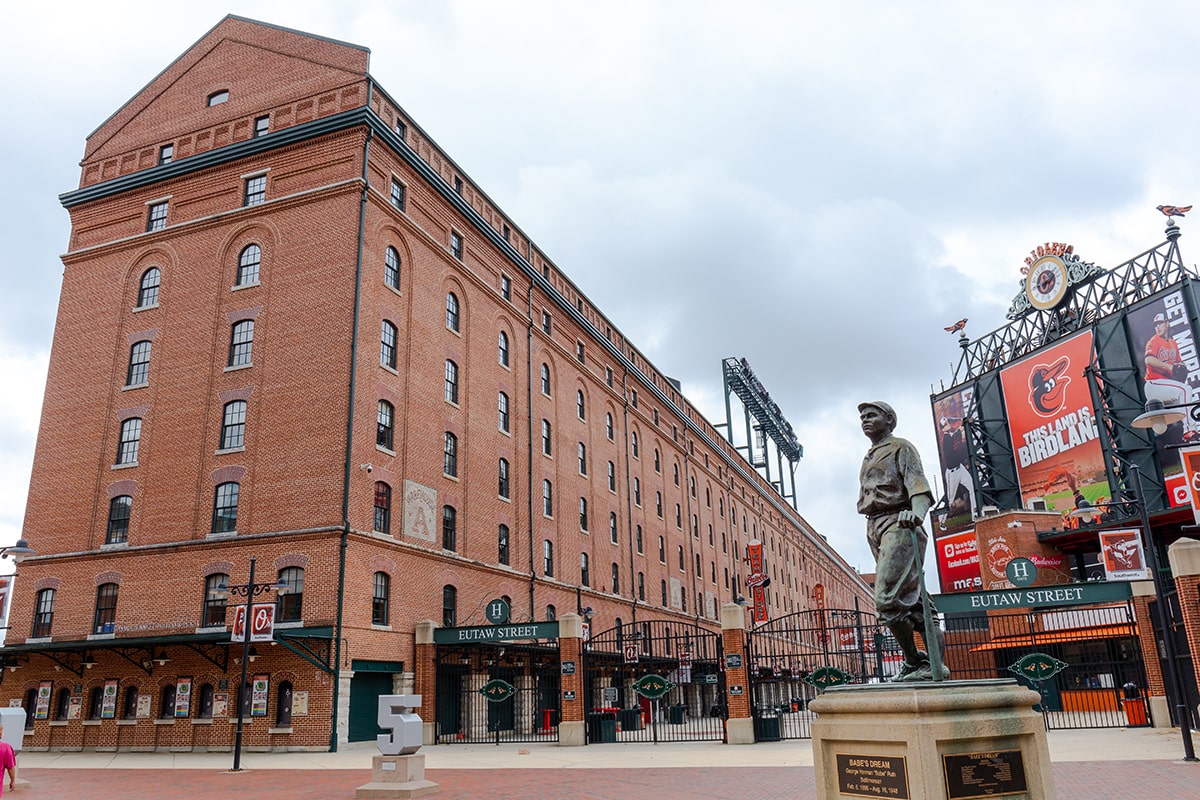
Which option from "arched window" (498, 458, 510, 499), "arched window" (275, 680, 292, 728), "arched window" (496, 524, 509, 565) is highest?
"arched window" (498, 458, 510, 499)

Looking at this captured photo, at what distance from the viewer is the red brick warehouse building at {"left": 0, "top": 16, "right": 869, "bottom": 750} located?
24.5 metres

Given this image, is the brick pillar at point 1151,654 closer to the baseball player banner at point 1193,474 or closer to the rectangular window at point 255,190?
the baseball player banner at point 1193,474

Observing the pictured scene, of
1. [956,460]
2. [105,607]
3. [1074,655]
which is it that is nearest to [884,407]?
[105,607]

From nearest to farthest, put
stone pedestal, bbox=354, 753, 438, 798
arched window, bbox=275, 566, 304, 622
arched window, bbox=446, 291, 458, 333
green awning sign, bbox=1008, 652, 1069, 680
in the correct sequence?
stone pedestal, bbox=354, 753, 438, 798 < green awning sign, bbox=1008, 652, 1069, 680 < arched window, bbox=275, 566, 304, 622 < arched window, bbox=446, 291, 458, 333

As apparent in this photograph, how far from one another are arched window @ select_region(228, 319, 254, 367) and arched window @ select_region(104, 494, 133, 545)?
5640 mm

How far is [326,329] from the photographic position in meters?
26.9

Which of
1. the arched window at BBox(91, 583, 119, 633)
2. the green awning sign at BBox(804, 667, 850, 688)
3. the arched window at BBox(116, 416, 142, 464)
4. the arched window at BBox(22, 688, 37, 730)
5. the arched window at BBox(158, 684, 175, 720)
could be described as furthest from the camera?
the arched window at BBox(116, 416, 142, 464)

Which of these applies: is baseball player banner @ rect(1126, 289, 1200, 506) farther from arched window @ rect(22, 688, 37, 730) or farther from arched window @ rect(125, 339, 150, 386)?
arched window @ rect(22, 688, 37, 730)

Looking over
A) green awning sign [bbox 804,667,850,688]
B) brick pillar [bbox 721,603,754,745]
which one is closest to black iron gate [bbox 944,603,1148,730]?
green awning sign [bbox 804,667,850,688]

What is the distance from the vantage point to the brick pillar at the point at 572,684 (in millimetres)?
24266

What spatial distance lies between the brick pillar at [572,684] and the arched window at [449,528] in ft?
22.1

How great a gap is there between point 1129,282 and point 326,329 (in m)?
41.9

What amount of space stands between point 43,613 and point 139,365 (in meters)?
8.62

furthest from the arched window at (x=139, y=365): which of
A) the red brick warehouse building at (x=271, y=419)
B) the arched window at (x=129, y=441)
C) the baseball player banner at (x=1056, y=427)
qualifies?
the baseball player banner at (x=1056, y=427)
